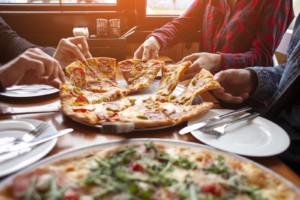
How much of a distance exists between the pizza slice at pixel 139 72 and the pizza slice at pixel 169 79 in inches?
2.0

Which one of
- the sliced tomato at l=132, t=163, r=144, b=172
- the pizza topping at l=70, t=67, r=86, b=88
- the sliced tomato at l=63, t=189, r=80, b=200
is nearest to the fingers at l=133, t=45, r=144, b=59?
the pizza topping at l=70, t=67, r=86, b=88

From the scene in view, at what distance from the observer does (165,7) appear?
277cm

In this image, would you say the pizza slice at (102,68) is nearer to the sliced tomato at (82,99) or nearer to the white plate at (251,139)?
the sliced tomato at (82,99)

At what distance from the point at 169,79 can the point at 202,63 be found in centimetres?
19

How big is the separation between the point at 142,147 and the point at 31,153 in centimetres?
29

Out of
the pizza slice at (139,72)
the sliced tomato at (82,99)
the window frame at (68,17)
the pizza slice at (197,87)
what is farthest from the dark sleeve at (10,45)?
the pizza slice at (197,87)

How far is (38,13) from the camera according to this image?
2.40m

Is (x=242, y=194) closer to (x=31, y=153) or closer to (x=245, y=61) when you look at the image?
(x=31, y=153)

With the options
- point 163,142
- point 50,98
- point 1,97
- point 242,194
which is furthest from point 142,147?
point 1,97

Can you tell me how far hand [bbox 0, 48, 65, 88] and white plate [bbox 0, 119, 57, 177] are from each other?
24 centimetres

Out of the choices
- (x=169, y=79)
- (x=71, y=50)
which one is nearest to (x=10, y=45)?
(x=71, y=50)

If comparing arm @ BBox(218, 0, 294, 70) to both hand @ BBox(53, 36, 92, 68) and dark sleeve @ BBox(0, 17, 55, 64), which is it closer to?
hand @ BBox(53, 36, 92, 68)

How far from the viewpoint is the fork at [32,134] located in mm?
831

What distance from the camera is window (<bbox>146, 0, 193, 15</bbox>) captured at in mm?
2689
